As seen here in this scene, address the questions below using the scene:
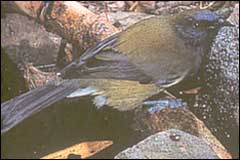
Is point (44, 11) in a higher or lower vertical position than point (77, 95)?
higher

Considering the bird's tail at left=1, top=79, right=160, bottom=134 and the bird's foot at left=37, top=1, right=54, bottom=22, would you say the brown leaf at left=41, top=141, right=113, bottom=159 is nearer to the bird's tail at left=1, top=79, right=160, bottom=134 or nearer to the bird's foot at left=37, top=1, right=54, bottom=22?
the bird's tail at left=1, top=79, right=160, bottom=134

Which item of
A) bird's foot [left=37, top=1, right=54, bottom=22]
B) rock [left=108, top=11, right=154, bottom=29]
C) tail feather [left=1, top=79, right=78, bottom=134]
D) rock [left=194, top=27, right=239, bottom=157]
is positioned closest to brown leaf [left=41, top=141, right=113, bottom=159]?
tail feather [left=1, top=79, right=78, bottom=134]

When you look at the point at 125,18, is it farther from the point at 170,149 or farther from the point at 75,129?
the point at 170,149

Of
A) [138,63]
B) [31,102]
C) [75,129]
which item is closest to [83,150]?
[75,129]

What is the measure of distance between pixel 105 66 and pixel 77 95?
0.68 ft

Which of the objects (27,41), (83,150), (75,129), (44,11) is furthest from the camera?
(27,41)

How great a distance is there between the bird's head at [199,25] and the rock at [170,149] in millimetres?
858

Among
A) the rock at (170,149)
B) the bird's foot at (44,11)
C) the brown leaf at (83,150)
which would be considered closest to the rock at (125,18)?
the bird's foot at (44,11)

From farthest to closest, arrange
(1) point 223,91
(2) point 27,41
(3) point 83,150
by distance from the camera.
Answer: (2) point 27,41 < (1) point 223,91 < (3) point 83,150

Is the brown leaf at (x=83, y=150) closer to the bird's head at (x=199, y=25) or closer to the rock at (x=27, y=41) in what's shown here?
the bird's head at (x=199, y=25)

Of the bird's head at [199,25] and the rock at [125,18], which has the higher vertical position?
the bird's head at [199,25]

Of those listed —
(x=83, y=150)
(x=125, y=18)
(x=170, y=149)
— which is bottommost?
(x=83, y=150)

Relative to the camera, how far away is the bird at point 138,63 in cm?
312

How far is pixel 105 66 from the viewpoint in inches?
123
